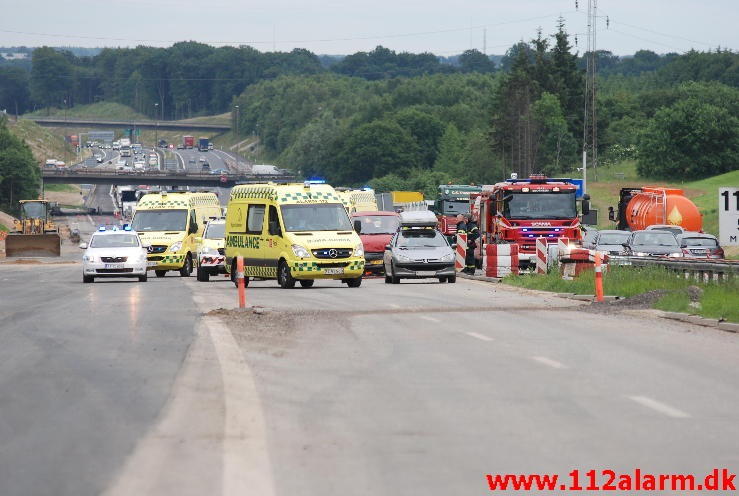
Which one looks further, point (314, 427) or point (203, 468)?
point (314, 427)

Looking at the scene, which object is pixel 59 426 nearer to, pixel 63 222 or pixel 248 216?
pixel 248 216

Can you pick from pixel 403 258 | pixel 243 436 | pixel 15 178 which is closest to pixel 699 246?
pixel 403 258

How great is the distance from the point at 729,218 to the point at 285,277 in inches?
458

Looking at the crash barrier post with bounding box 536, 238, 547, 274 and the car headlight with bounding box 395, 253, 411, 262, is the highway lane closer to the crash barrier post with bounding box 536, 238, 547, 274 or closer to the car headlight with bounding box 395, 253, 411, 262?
the car headlight with bounding box 395, 253, 411, 262

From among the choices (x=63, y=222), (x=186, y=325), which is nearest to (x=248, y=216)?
(x=186, y=325)

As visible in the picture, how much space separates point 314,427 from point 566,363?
5.01 metres

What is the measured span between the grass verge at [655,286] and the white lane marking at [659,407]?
8835 mm

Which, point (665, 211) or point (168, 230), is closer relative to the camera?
point (168, 230)

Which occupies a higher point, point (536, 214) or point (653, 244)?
point (536, 214)

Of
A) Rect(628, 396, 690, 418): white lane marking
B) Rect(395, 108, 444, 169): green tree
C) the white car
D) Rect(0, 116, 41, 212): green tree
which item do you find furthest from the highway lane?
Rect(395, 108, 444, 169): green tree

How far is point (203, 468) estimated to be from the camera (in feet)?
28.8

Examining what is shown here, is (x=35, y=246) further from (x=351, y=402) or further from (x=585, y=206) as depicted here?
(x=351, y=402)

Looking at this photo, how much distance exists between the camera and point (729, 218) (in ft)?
85.8

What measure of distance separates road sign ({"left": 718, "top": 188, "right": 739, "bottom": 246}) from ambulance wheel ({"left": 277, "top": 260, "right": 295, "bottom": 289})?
11.1 metres
